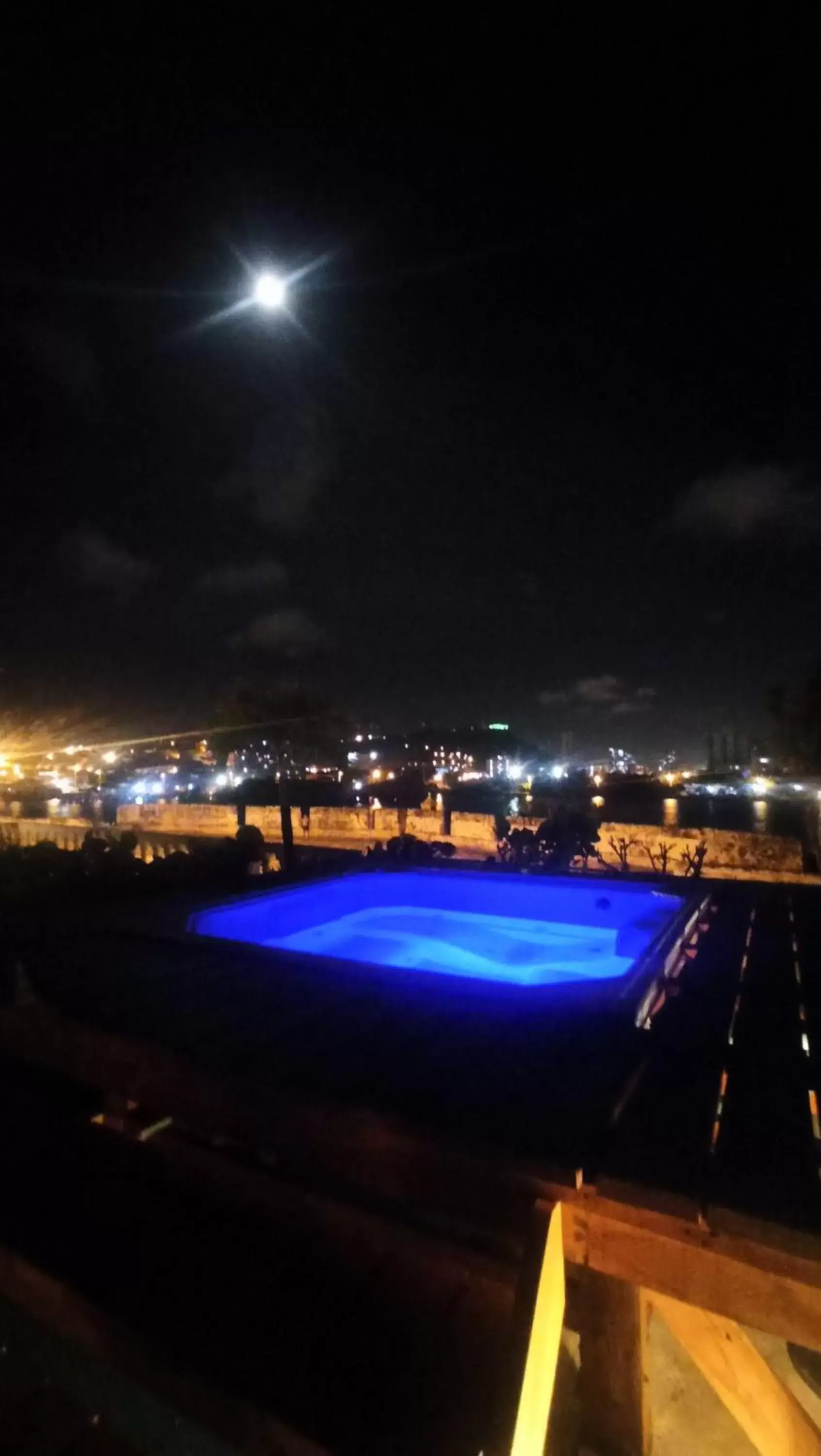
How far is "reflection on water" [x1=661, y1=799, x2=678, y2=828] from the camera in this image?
16.1 metres

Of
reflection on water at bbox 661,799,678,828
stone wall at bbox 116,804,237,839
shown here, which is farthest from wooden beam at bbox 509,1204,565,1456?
stone wall at bbox 116,804,237,839

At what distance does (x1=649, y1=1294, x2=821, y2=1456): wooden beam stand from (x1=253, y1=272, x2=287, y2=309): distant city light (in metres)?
9.55

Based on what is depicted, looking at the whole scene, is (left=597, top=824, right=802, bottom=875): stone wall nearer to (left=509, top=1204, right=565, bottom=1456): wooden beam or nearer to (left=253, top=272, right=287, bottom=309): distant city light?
(left=253, top=272, right=287, bottom=309): distant city light

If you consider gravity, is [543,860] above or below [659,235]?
below

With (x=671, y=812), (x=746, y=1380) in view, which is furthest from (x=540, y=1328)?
(x=671, y=812)

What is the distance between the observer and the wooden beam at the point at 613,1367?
2.34 metres

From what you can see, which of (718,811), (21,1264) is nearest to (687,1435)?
(21,1264)

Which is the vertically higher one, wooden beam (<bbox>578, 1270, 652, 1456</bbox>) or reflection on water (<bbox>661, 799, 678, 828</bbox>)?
reflection on water (<bbox>661, 799, 678, 828</bbox>)

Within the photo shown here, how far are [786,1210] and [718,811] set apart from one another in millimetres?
24793

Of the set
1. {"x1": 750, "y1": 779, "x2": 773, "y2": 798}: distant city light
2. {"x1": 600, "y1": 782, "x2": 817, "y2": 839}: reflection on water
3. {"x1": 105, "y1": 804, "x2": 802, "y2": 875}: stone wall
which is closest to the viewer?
{"x1": 105, "y1": 804, "x2": 802, "y2": 875}: stone wall

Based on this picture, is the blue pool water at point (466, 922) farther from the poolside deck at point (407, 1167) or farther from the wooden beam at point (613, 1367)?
the wooden beam at point (613, 1367)

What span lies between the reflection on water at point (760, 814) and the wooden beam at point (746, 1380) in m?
14.7

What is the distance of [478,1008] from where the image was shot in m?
3.31

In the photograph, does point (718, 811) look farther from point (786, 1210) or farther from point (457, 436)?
point (786, 1210)
